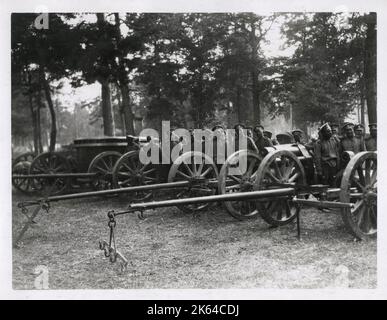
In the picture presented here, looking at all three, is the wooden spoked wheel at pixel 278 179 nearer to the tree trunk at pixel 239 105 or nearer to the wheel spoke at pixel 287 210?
the wheel spoke at pixel 287 210

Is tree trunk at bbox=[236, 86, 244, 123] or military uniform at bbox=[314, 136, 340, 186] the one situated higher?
tree trunk at bbox=[236, 86, 244, 123]

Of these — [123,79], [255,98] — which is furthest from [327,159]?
[123,79]

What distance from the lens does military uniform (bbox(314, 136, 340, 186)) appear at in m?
6.65

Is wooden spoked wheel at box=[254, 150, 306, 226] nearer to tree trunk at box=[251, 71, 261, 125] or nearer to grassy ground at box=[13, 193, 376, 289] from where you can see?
grassy ground at box=[13, 193, 376, 289]

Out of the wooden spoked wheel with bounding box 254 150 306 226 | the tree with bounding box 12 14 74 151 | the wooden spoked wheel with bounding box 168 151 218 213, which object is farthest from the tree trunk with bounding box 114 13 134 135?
the wooden spoked wheel with bounding box 254 150 306 226

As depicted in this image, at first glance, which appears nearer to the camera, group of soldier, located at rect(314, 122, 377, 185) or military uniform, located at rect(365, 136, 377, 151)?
group of soldier, located at rect(314, 122, 377, 185)

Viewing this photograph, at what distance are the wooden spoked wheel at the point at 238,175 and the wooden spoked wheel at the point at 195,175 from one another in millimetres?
392

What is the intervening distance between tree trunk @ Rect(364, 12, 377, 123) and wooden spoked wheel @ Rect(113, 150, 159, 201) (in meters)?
4.60

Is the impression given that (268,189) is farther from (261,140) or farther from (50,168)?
(50,168)

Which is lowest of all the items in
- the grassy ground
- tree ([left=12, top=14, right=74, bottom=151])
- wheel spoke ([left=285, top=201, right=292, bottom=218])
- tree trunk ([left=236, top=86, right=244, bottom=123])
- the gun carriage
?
the grassy ground

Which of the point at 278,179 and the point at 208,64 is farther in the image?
the point at 208,64

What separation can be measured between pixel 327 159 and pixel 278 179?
38.4 inches

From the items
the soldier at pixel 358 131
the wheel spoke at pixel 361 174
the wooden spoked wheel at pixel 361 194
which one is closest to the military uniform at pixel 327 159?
the wooden spoked wheel at pixel 361 194

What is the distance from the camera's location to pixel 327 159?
6641 mm
